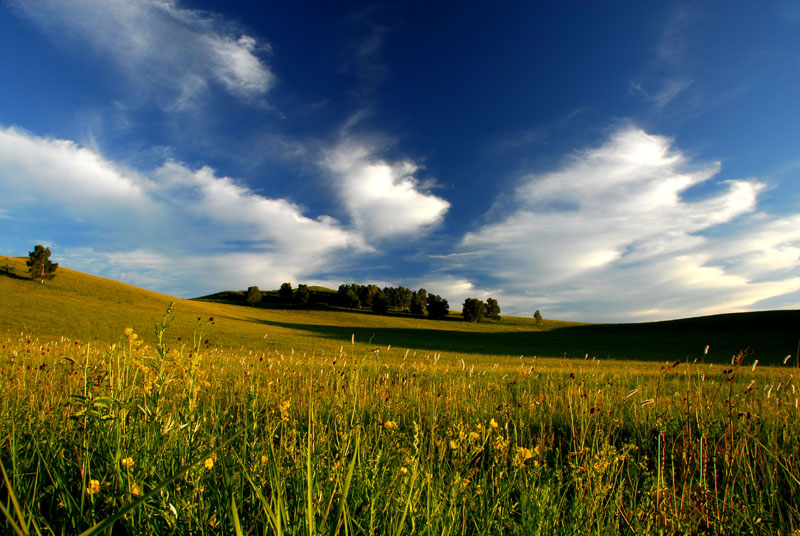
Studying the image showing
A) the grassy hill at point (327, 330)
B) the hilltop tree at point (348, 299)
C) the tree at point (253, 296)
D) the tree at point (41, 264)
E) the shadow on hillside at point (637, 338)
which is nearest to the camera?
the grassy hill at point (327, 330)

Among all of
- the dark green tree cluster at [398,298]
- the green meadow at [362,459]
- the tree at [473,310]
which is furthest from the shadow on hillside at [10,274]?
the tree at [473,310]

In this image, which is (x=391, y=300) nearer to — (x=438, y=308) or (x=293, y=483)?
(x=438, y=308)

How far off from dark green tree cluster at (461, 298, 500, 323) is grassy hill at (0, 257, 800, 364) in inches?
812

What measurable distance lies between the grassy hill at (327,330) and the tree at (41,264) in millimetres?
1923

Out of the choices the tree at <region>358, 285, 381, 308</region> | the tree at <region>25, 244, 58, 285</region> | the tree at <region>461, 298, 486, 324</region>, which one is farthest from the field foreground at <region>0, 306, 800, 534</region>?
the tree at <region>358, 285, 381, 308</region>

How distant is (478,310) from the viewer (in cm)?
10000

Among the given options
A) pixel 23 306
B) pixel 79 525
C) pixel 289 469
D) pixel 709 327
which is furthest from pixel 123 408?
Answer: pixel 709 327

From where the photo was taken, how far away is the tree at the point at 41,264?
60594 mm

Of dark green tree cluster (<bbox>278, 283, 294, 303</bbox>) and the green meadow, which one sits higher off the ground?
dark green tree cluster (<bbox>278, 283, 294, 303</bbox>)

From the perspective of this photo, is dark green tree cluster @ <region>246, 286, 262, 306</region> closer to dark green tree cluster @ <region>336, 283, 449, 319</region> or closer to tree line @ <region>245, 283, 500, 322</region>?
tree line @ <region>245, 283, 500, 322</region>

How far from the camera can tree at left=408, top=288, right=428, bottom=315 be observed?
349 ft

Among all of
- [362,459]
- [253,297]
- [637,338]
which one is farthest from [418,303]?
[362,459]

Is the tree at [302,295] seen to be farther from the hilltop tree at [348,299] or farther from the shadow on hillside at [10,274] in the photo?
the shadow on hillside at [10,274]

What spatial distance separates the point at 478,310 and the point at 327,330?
55.5 m
